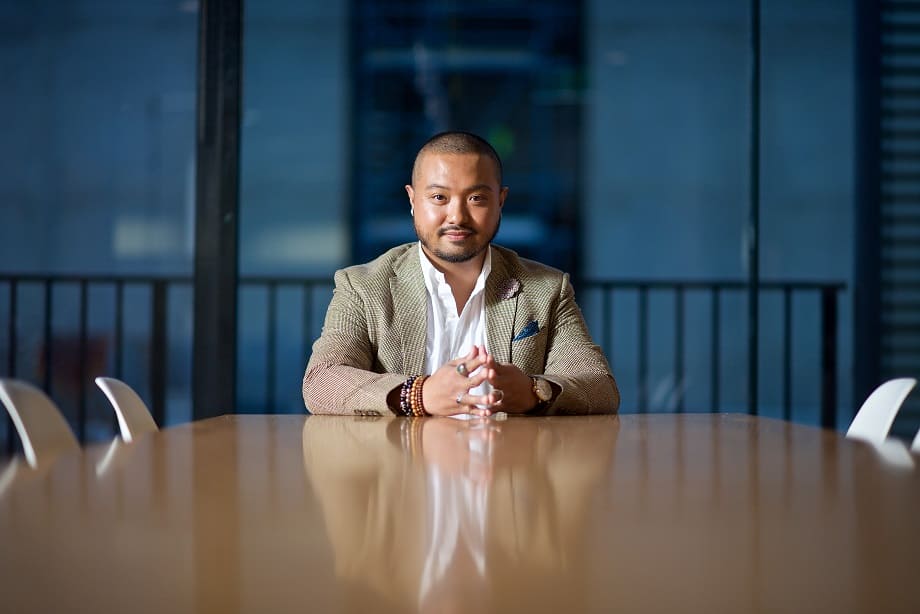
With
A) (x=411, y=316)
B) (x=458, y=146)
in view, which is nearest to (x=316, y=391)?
(x=411, y=316)

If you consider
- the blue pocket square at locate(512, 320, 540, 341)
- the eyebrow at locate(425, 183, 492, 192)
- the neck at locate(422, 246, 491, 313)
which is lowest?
the blue pocket square at locate(512, 320, 540, 341)

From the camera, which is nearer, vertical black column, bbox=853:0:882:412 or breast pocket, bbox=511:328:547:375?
breast pocket, bbox=511:328:547:375

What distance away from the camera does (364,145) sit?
3562 mm

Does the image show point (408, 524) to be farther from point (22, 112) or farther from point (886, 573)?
point (22, 112)

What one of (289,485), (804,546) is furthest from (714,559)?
(289,485)

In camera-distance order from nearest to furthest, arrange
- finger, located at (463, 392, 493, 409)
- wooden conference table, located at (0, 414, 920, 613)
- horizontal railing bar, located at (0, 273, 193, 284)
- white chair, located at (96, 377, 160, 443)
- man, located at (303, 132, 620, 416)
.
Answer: wooden conference table, located at (0, 414, 920, 613) < white chair, located at (96, 377, 160, 443) < finger, located at (463, 392, 493, 409) < man, located at (303, 132, 620, 416) < horizontal railing bar, located at (0, 273, 193, 284)

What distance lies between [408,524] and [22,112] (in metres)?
3.25

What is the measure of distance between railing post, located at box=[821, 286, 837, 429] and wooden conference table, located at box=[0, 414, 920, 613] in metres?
2.56

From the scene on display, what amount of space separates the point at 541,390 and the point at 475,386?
184mm

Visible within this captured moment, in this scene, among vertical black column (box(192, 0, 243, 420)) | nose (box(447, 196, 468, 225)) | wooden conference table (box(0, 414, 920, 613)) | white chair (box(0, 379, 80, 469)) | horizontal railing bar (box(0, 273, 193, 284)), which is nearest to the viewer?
wooden conference table (box(0, 414, 920, 613))

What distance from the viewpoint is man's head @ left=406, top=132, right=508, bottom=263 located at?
2.21m

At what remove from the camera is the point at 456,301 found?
2.29m

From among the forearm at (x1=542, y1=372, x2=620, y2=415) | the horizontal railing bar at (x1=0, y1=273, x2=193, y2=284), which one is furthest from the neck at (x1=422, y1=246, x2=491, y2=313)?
the horizontal railing bar at (x1=0, y1=273, x2=193, y2=284)

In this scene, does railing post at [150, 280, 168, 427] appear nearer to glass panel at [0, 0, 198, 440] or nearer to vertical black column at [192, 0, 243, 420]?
glass panel at [0, 0, 198, 440]
